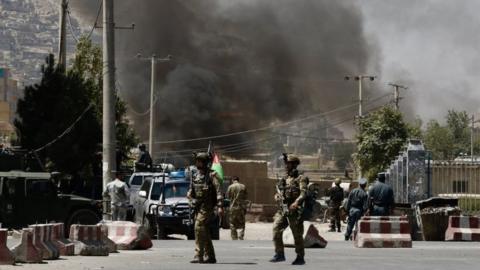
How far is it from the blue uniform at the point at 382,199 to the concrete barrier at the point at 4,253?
1072cm

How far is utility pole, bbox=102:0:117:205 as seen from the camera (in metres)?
28.6

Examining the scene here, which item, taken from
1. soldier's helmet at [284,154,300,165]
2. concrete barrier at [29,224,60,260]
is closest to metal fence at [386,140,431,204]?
soldier's helmet at [284,154,300,165]

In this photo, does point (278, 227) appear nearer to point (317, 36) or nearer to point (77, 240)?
point (77, 240)

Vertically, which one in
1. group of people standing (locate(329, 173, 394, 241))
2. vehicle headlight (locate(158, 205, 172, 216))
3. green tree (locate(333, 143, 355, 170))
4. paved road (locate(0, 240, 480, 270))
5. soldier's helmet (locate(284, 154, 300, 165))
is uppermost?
green tree (locate(333, 143, 355, 170))

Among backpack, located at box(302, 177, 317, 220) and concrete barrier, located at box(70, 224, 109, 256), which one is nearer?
backpack, located at box(302, 177, 317, 220)

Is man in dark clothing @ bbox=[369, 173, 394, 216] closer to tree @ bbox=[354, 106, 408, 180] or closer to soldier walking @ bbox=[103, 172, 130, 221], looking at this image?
soldier walking @ bbox=[103, 172, 130, 221]

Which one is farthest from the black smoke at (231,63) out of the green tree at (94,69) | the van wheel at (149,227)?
the van wheel at (149,227)

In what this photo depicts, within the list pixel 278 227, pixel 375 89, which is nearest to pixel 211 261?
pixel 278 227

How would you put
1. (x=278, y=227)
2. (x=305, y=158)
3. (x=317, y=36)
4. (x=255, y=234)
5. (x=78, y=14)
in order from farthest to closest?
(x=305, y=158), (x=317, y=36), (x=78, y=14), (x=255, y=234), (x=278, y=227)

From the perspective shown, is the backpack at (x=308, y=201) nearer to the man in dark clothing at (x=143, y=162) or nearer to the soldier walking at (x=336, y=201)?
the soldier walking at (x=336, y=201)

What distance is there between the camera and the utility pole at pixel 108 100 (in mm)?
28641

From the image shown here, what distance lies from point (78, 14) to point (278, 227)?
37.8 metres

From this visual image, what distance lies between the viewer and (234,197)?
28.7 meters

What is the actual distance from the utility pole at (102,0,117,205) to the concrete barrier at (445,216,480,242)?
8510 millimetres
